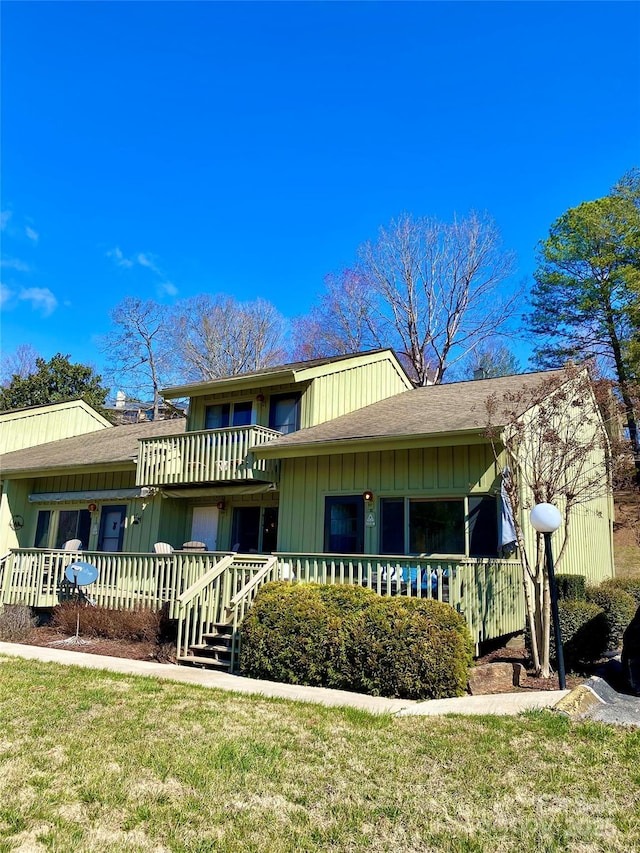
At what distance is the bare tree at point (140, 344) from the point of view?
116 ft

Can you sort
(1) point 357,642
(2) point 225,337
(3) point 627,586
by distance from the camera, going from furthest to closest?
(2) point 225,337
(3) point 627,586
(1) point 357,642

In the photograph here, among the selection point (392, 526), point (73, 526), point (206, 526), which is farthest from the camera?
point (73, 526)

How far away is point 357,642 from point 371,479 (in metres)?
4.93

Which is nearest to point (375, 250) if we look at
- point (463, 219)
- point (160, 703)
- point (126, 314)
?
point (463, 219)

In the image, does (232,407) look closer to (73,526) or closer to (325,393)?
(325,393)

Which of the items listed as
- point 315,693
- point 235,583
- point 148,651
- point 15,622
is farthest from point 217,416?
point 315,693

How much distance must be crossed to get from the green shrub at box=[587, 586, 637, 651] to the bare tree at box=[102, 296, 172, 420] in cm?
2795

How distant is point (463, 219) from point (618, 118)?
42.9 ft

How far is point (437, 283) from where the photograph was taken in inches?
1171

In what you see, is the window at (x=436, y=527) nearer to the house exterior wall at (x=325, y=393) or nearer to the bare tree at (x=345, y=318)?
the house exterior wall at (x=325, y=393)

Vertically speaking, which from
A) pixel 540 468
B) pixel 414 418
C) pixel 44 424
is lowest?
pixel 540 468

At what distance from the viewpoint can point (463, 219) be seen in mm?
29359

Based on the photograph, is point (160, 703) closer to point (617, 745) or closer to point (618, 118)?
point (617, 745)

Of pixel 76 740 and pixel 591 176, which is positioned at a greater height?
pixel 591 176
